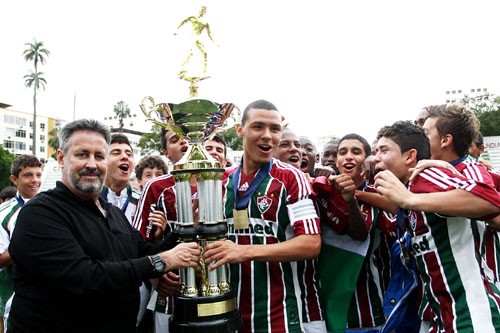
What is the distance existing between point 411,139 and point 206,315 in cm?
184

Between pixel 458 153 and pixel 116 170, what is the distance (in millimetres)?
3285

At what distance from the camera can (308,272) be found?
324 cm

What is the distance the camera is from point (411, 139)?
3.09 metres

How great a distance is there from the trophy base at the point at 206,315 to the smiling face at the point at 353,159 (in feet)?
5.17

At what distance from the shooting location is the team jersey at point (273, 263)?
291 centimetres

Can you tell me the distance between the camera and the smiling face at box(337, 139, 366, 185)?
3674 millimetres

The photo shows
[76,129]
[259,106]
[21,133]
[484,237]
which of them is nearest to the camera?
[76,129]

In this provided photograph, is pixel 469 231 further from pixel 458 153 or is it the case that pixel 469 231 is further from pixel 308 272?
pixel 308 272

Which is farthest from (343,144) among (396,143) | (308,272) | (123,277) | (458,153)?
(123,277)

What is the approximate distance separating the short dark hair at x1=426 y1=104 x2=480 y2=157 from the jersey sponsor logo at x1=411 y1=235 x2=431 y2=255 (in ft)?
2.47

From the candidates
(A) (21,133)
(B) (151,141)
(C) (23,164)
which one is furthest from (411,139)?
(A) (21,133)

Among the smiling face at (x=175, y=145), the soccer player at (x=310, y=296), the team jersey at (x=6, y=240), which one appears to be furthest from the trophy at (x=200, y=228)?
the team jersey at (x=6, y=240)

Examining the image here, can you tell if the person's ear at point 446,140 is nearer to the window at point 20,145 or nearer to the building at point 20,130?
the building at point 20,130

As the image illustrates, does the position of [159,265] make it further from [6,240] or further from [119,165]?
[6,240]
